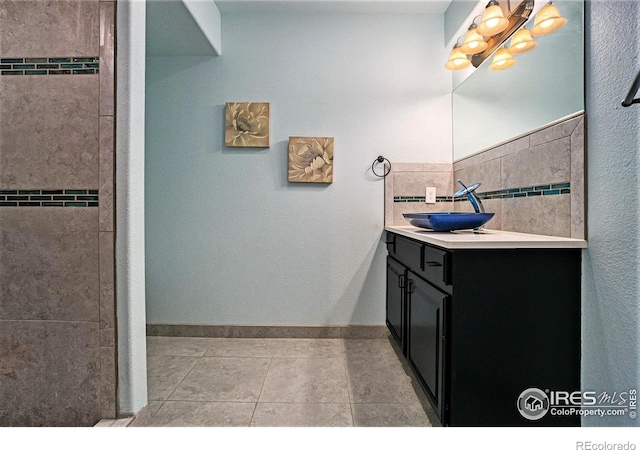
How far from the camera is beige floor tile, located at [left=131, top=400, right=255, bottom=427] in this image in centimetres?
159

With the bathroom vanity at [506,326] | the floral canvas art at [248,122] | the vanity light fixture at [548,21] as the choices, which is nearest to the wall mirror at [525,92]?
the vanity light fixture at [548,21]

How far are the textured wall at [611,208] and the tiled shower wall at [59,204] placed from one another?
1.93m

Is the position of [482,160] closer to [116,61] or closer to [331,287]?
[331,287]

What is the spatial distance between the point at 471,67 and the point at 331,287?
1828mm

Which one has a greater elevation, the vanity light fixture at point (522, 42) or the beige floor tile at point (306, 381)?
the vanity light fixture at point (522, 42)

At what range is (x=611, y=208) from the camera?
1234 mm

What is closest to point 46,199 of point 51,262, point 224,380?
point 51,262

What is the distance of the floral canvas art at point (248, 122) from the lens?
2.65m

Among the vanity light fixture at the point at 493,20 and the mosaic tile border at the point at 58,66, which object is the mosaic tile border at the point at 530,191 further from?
the mosaic tile border at the point at 58,66

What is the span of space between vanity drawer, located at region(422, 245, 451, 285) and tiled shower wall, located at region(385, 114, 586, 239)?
1.79 ft

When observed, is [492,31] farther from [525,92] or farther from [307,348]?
[307,348]

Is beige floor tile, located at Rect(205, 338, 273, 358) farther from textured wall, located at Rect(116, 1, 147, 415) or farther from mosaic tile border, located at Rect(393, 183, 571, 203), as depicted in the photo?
mosaic tile border, located at Rect(393, 183, 571, 203)

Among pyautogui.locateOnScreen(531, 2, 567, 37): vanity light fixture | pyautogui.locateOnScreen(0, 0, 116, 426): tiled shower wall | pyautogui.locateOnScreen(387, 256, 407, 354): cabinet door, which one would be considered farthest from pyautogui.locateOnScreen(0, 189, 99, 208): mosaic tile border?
pyautogui.locateOnScreen(531, 2, 567, 37): vanity light fixture

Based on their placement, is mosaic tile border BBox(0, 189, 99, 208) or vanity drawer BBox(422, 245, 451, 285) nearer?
vanity drawer BBox(422, 245, 451, 285)
